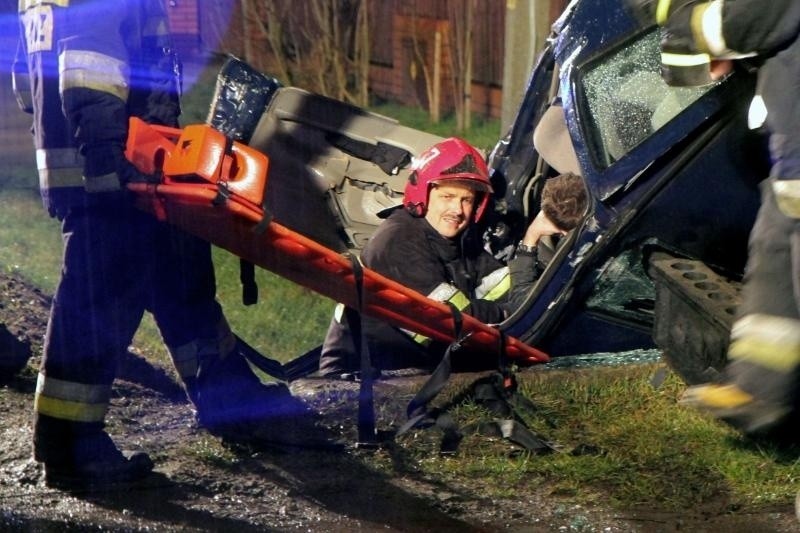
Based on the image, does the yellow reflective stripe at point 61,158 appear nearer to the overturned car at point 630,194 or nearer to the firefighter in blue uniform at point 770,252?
the overturned car at point 630,194

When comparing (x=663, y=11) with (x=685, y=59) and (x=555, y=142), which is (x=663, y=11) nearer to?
(x=685, y=59)

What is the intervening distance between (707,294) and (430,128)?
8.21 meters

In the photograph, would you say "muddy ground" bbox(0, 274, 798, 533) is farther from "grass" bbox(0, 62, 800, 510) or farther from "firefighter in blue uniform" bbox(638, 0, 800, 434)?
"firefighter in blue uniform" bbox(638, 0, 800, 434)

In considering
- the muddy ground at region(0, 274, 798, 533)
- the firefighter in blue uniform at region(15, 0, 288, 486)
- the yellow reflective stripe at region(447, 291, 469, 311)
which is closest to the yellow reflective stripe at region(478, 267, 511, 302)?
the yellow reflective stripe at region(447, 291, 469, 311)

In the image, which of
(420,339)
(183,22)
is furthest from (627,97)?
(183,22)

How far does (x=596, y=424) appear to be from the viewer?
4582mm

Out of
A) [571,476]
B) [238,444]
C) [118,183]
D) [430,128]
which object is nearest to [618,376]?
[571,476]

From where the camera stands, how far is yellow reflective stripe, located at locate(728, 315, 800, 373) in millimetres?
3248

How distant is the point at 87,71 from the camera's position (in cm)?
389

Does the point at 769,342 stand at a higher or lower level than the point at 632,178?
lower

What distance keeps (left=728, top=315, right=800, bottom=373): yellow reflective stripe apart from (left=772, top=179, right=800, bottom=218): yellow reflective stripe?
10.9 inches

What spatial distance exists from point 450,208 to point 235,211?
1.39 m

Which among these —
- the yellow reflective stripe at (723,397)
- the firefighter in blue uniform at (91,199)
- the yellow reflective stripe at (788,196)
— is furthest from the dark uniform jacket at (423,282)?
the yellow reflective stripe at (788,196)

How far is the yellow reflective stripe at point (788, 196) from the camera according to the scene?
3.22 m
